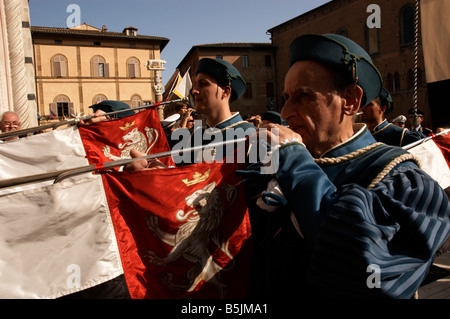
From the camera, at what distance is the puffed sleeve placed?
42.4 inches

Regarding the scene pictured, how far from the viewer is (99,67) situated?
134ft

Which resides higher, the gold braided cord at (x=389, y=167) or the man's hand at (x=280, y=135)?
the man's hand at (x=280, y=135)

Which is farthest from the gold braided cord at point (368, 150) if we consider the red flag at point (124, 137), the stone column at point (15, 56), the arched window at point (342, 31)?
the arched window at point (342, 31)

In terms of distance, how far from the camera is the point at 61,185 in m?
1.70

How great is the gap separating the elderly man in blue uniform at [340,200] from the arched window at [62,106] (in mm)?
41468

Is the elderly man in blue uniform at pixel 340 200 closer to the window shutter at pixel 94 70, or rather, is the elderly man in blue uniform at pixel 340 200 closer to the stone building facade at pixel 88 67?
the stone building facade at pixel 88 67

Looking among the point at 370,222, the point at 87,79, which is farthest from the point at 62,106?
the point at 370,222

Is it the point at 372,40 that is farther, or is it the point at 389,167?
the point at 372,40

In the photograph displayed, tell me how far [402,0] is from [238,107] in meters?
22.6

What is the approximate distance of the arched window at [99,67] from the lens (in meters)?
40.7

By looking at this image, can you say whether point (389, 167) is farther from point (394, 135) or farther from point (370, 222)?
point (394, 135)

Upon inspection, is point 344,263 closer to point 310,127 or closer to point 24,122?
point 310,127

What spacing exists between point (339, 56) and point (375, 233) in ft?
2.62

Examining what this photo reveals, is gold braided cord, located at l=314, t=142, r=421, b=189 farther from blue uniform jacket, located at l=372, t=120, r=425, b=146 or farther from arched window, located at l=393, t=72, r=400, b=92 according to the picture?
arched window, located at l=393, t=72, r=400, b=92
